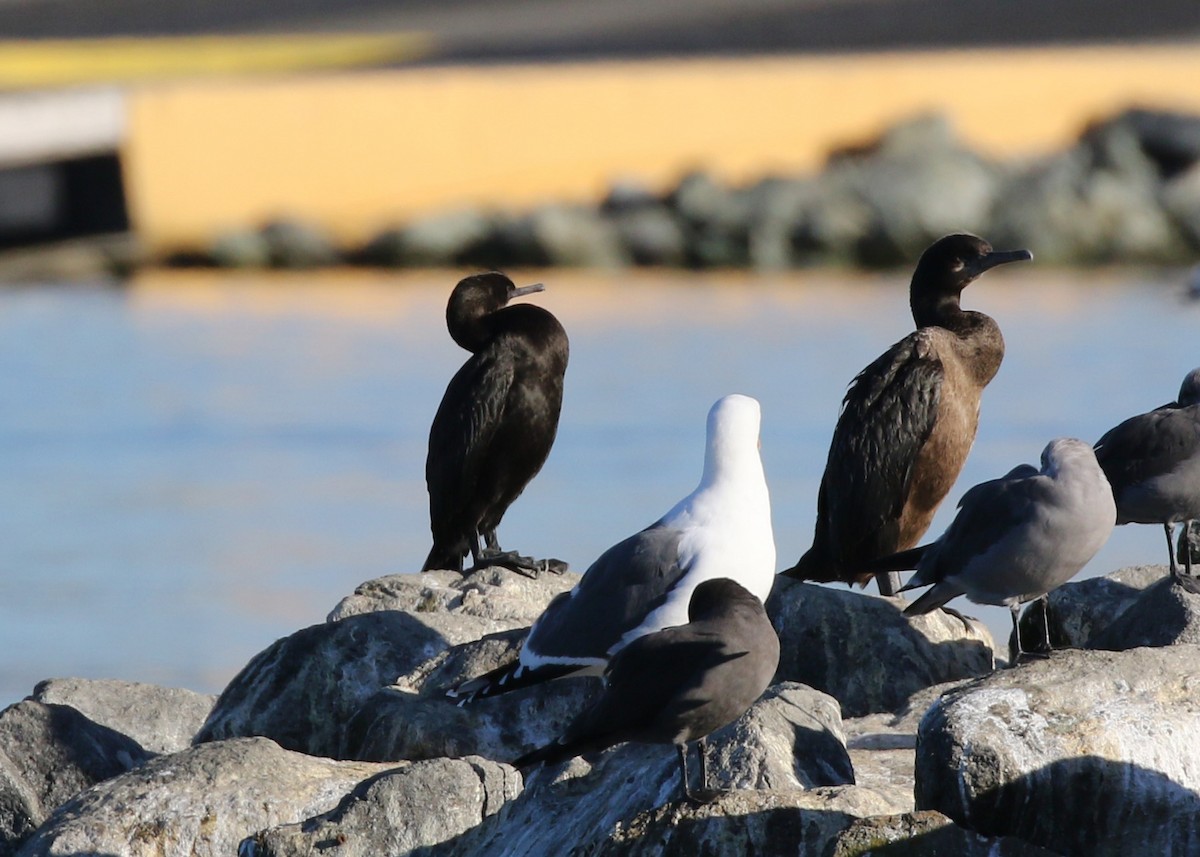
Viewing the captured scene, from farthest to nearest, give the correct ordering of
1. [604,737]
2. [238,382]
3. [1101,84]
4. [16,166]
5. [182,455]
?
1. [1101,84]
2. [16,166]
3. [238,382]
4. [182,455]
5. [604,737]

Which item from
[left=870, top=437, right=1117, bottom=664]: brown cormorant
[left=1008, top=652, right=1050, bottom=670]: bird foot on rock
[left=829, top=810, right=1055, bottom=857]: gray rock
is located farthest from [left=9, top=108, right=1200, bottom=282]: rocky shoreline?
[left=829, top=810, right=1055, bottom=857]: gray rock

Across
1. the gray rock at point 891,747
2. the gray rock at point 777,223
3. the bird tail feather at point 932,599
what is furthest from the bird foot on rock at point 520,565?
the gray rock at point 777,223

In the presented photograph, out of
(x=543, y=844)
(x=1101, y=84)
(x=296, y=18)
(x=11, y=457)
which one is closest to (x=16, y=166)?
(x=11, y=457)

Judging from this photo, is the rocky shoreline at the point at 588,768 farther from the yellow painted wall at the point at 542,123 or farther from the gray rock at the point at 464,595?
the yellow painted wall at the point at 542,123

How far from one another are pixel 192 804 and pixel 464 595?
2.04 metres

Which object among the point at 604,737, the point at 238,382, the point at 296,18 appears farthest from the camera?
the point at 296,18

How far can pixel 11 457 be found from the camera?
14.4 m

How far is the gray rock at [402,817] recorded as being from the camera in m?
5.18

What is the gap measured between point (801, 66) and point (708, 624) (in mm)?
20828

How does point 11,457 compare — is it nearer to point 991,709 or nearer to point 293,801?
point 293,801

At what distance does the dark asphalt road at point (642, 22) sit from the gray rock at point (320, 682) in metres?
25.9

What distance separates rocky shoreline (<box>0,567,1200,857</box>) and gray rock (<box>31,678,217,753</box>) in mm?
290

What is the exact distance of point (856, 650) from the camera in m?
6.99

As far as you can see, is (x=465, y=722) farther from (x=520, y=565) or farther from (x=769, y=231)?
(x=769, y=231)
